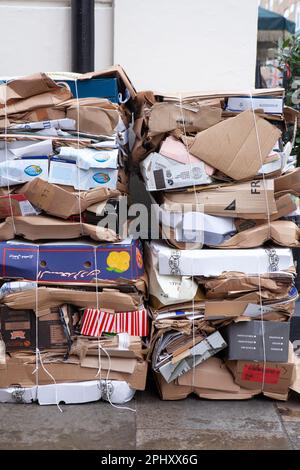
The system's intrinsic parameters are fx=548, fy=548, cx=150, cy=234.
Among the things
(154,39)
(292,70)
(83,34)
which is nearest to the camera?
(83,34)

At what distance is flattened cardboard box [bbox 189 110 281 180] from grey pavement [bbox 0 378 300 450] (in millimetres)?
1548

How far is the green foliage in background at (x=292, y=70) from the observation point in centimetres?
521

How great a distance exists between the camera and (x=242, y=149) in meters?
3.46

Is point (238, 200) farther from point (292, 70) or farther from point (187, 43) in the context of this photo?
point (292, 70)

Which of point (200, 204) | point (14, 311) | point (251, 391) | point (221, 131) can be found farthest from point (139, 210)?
Result: point (251, 391)

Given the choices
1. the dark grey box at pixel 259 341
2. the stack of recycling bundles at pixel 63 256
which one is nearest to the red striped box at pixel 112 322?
the stack of recycling bundles at pixel 63 256

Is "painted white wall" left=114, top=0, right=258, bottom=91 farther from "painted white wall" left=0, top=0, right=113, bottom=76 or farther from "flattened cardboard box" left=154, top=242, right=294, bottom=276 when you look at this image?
"flattened cardboard box" left=154, top=242, right=294, bottom=276

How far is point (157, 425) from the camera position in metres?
3.34

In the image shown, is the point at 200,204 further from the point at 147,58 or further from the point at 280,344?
the point at 147,58

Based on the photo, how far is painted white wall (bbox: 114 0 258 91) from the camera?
175 inches

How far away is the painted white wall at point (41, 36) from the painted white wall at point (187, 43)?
142mm

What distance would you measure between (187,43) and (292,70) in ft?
4.73

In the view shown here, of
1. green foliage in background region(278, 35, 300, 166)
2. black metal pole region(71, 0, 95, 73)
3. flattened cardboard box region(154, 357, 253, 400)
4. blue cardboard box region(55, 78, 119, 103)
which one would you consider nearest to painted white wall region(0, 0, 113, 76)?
black metal pole region(71, 0, 95, 73)

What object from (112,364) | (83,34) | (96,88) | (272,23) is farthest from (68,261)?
(272,23)
